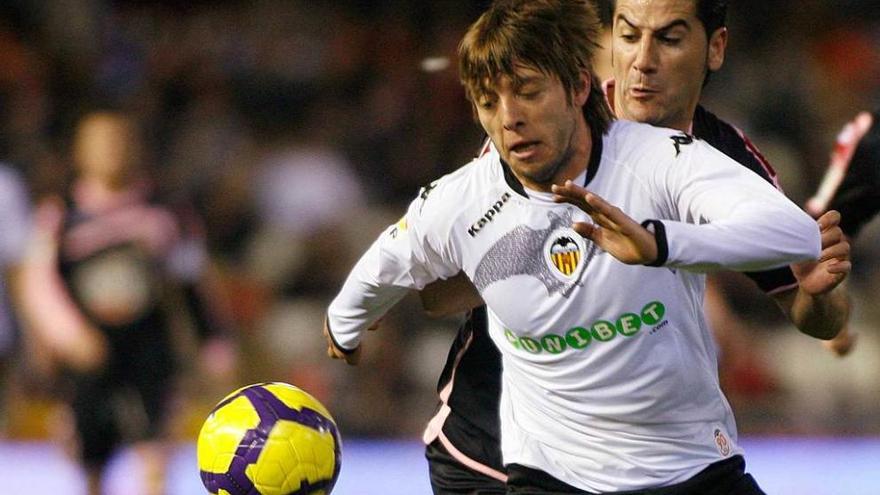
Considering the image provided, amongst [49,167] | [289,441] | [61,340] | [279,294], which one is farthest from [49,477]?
[289,441]

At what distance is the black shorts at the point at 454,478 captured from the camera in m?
4.17

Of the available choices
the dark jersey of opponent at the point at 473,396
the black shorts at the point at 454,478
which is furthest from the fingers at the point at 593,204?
the black shorts at the point at 454,478

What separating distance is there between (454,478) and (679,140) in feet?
4.23

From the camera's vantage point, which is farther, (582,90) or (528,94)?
(582,90)

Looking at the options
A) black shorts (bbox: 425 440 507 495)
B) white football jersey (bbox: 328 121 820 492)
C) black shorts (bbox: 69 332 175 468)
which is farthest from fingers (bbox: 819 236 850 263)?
black shorts (bbox: 69 332 175 468)

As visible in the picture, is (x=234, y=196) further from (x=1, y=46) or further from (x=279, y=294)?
(x=1, y=46)

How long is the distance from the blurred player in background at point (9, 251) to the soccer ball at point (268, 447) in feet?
18.9

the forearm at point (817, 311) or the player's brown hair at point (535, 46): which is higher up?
the player's brown hair at point (535, 46)

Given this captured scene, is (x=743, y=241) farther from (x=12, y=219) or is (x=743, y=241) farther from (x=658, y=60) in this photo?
(x=12, y=219)

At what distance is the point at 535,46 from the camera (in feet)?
11.4

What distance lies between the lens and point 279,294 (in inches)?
393

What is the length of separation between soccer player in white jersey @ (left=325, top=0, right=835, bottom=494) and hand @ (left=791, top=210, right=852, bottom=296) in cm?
28

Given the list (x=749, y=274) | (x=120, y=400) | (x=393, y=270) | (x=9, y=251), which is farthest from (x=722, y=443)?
(x=9, y=251)

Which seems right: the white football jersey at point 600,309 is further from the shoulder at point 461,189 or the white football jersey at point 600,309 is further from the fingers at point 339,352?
the fingers at point 339,352
